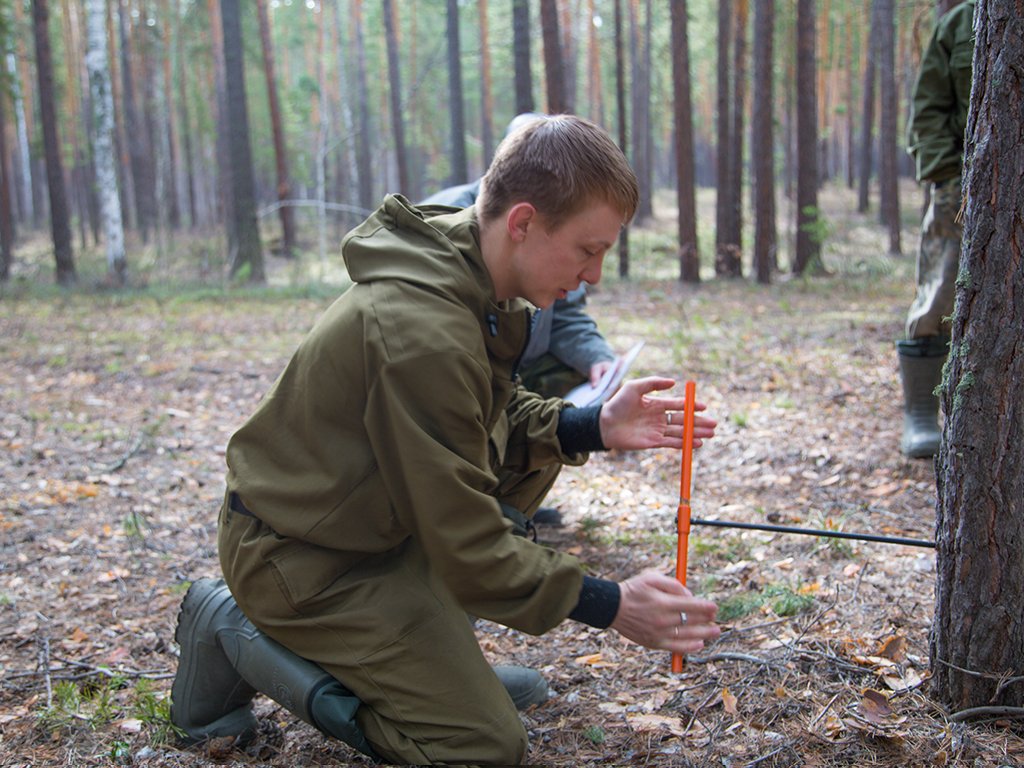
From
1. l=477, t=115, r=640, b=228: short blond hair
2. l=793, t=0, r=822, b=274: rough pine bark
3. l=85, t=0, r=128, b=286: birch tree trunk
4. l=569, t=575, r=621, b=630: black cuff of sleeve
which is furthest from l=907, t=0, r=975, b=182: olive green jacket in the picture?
l=85, t=0, r=128, b=286: birch tree trunk

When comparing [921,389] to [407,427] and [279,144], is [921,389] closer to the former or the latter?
[407,427]

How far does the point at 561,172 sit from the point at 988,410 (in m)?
1.11

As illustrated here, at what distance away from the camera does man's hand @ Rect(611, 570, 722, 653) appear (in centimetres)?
186

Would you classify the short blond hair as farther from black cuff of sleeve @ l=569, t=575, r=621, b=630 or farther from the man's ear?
black cuff of sleeve @ l=569, t=575, r=621, b=630

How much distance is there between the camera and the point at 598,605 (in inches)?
74.7

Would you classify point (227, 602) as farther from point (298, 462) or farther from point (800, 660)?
point (800, 660)

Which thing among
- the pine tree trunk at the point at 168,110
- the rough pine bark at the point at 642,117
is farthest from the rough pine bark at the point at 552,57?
the pine tree trunk at the point at 168,110

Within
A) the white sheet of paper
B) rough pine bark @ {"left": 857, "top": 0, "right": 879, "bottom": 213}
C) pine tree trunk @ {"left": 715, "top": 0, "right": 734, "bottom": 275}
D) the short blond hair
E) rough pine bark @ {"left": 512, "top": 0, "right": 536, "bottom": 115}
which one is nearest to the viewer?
the short blond hair

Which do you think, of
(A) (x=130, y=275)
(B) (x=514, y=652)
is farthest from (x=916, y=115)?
(A) (x=130, y=275)

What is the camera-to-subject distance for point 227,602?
2.38 meters

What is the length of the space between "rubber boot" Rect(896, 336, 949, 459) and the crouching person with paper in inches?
112

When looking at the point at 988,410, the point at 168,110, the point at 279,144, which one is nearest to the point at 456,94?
the point at 279,144

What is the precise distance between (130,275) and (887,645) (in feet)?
48.1

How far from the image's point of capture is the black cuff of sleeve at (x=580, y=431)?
2.56m
